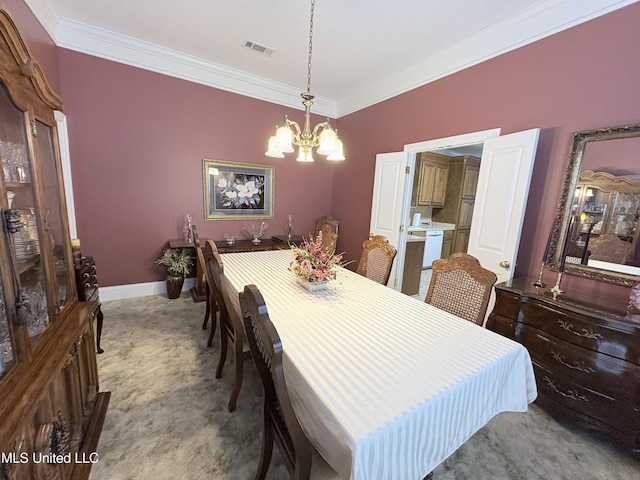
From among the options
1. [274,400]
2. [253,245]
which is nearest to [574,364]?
[274,400]

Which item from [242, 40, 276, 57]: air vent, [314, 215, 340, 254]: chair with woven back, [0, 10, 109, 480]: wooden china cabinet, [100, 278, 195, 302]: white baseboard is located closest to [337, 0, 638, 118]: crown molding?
[242, 40, 276, 57]: air vent

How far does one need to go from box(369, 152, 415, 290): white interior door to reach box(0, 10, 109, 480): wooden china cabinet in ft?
10.1

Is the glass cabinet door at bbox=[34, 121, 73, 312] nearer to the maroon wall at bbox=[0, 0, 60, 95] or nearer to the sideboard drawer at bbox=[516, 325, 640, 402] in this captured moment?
the maroon wall at bbox=[0, 0, 60, 95]

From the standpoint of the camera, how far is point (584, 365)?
5.39 feet

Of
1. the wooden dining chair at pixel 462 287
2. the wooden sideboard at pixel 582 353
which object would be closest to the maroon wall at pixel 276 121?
the wooden sideboard at pixel 582 353

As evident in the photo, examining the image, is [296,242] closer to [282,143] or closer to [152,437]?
[282,143]

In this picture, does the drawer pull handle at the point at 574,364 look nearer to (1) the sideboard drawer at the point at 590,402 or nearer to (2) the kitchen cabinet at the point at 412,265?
(1) the sideboard drawer at the point at 590,402

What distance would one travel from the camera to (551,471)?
1473 mm

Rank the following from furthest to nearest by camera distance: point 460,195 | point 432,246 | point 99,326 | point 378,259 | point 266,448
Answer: point 460,195, point 432,246, point 378,259, point 99,326, point 266,448

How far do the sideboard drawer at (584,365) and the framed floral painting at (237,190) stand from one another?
3445 mm

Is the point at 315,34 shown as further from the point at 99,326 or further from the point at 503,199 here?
the point at 99,326

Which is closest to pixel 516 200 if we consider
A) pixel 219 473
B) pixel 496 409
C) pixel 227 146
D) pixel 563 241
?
pixel 563 241

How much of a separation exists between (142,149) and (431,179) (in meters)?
4.83

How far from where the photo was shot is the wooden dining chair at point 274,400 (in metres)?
0.88
